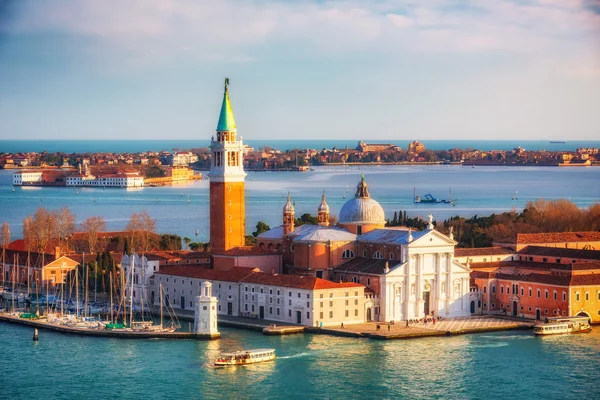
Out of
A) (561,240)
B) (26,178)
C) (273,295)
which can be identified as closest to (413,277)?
(273,295)

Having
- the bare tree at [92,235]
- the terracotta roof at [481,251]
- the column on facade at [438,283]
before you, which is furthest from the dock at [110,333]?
the bare tree at [92,235]

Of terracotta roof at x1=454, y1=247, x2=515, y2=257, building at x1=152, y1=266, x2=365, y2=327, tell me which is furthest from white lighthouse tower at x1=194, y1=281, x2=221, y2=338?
terracotta roof at x1=454, y1=247, x2=515, y2=257

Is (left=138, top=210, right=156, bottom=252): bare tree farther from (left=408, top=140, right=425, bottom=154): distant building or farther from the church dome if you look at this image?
(left=408, top=140, right=425, bottom=154): distant building

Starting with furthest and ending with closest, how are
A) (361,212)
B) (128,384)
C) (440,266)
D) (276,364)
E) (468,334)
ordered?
1. (361,212)
2. (440,266)
3. (468,334)
4. (276,364)
5. (128,384)

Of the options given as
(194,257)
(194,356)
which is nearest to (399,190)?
(194,257)

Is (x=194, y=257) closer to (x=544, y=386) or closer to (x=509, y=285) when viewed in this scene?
(x=509, y=285)
